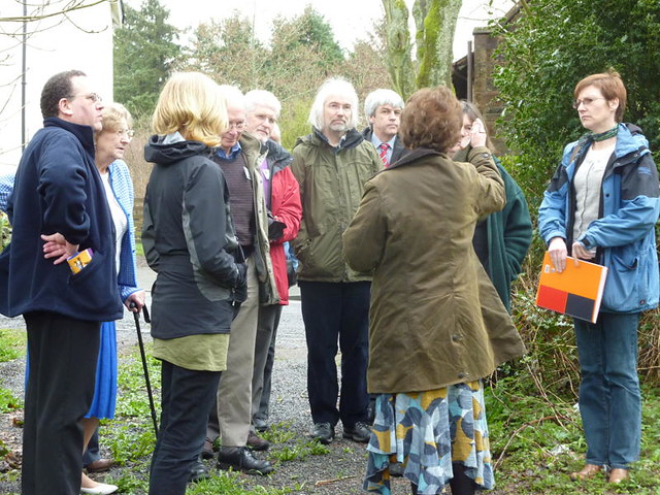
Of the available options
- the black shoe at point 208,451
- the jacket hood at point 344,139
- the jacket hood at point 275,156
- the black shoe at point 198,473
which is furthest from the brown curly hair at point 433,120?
the black shoe at point 208,451

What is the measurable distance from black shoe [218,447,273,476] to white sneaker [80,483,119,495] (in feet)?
2.21

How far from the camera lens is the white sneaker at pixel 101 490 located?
4770 millimetres

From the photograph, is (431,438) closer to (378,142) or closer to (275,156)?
(275,156)

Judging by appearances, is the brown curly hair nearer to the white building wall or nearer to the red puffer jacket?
the red puffer jacket

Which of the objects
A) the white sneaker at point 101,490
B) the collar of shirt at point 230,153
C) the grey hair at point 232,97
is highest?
the grey hair at point 232,97

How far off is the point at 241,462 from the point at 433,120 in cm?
237

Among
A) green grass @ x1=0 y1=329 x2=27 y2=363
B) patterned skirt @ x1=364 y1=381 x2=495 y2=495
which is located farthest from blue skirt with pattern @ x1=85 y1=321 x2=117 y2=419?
green grass @ x1=0 y1=329 x2=27 y2=363

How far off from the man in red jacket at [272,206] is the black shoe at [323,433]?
40cm

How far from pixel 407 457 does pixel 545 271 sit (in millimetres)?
1455

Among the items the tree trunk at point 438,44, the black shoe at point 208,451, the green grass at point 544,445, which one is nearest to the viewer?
the green grass at point 544,445

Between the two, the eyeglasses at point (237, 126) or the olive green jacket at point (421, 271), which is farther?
the eyeglasses at point (237, 126)

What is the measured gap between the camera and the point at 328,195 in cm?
577

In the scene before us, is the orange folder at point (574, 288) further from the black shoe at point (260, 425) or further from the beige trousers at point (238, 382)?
the black shoe at point (260, 425)

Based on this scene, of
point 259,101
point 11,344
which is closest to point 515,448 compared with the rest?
point 259,101
